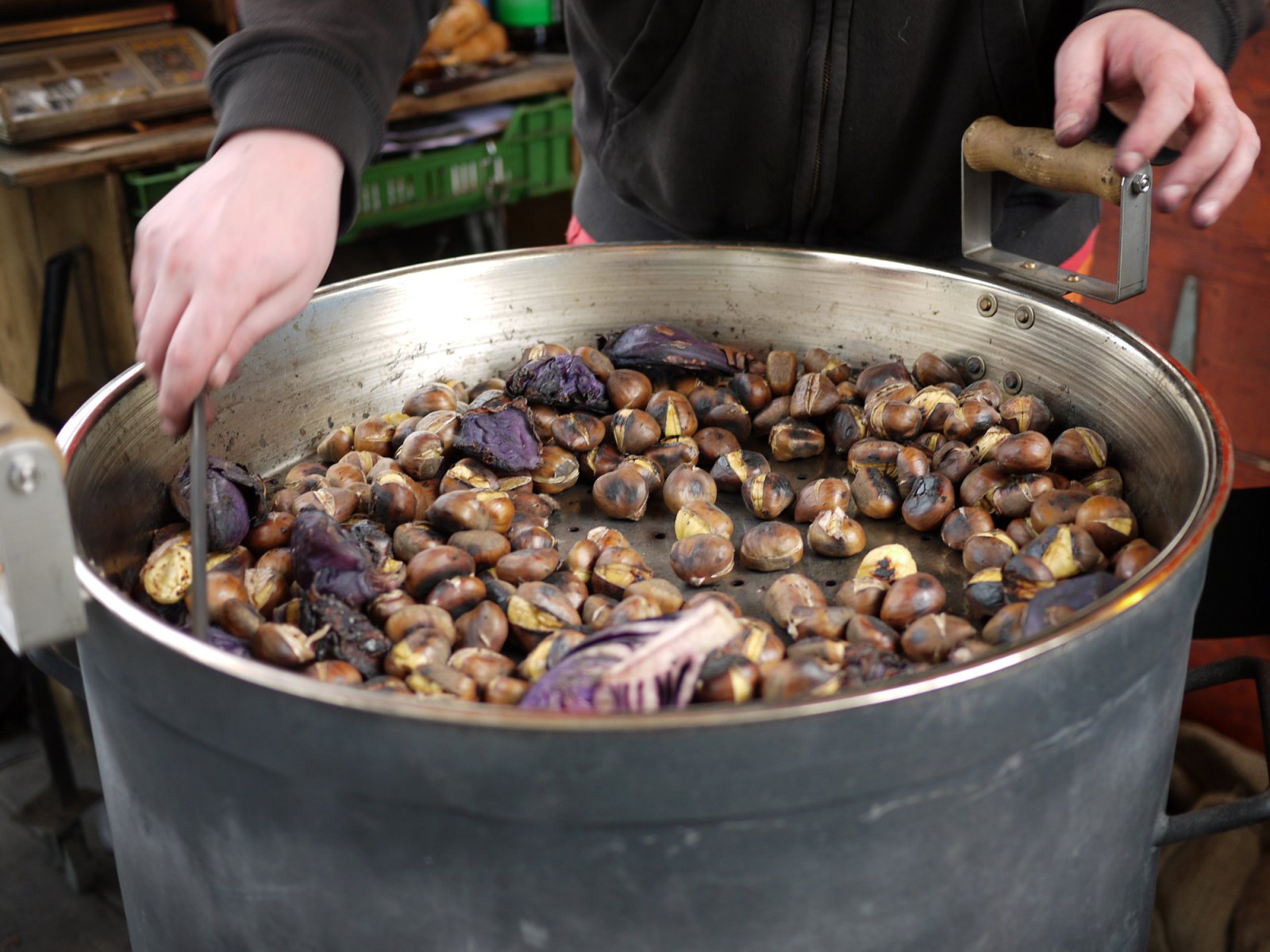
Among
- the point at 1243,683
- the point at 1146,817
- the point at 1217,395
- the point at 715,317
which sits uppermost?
the point at 715,317

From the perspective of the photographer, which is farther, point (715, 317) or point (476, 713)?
point (715, 317)

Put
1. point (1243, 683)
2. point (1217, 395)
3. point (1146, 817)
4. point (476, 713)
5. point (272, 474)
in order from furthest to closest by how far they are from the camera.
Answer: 1. point (1217, 395)
2. point (1243, 683)
3. point (272, 474)
4. point (1146, 817)
5. point (476, 713)

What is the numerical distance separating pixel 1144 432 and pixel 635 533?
35 centimetres

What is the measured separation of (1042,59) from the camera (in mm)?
1028

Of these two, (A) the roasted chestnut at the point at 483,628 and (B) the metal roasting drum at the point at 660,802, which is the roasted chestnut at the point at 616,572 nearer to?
(A) the roasted chestnut at the point at 483,628

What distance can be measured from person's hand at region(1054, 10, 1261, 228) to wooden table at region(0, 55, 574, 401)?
1299 millimetres

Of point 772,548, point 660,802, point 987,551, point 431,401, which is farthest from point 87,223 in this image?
point 660,802

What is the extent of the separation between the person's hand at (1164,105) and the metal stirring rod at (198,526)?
59 cm

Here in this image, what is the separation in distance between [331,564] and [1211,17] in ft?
2.45

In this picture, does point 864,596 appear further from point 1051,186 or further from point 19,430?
point 19,430

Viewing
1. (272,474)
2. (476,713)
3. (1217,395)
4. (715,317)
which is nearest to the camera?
(476,713)

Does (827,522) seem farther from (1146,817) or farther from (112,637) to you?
(112,637)

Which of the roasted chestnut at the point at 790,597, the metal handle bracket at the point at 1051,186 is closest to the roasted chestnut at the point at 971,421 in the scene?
the metal handle bracket at the point at 1051,186

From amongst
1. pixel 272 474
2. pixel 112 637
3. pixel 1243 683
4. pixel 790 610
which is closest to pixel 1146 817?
pixel 790 610
